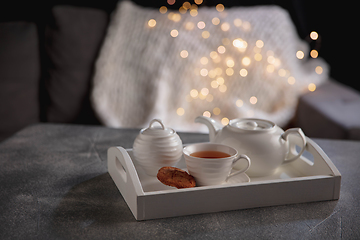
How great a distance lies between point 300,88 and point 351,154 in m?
0.86

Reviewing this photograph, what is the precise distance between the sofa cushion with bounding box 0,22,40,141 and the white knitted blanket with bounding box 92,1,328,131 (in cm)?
32

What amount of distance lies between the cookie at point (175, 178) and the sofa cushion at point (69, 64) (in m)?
1.19

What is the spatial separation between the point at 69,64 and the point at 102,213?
4.25 feet

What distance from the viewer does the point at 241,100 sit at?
5.85 ft

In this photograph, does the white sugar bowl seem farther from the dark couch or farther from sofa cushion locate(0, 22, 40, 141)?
sofa cushion locate(0, 22, 40, 141)

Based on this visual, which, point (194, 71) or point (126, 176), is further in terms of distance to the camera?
point (194, 71)

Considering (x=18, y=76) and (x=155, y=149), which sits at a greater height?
(x=155, y=149)

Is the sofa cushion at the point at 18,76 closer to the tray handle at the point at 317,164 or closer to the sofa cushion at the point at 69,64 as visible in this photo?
the sofa cushion at the point at 69,64

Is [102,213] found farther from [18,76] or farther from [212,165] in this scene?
[18,76]

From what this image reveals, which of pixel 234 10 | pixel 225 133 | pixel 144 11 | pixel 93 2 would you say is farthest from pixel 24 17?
pixel 225 133

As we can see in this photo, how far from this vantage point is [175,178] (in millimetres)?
662

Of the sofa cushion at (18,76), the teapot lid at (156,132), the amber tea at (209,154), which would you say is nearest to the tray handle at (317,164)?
the amber tea at (209,154)

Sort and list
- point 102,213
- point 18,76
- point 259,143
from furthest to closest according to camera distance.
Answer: point 18,76 → point 259,143 → point 102,213

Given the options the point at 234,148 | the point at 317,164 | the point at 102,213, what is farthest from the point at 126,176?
the point at 317,164
